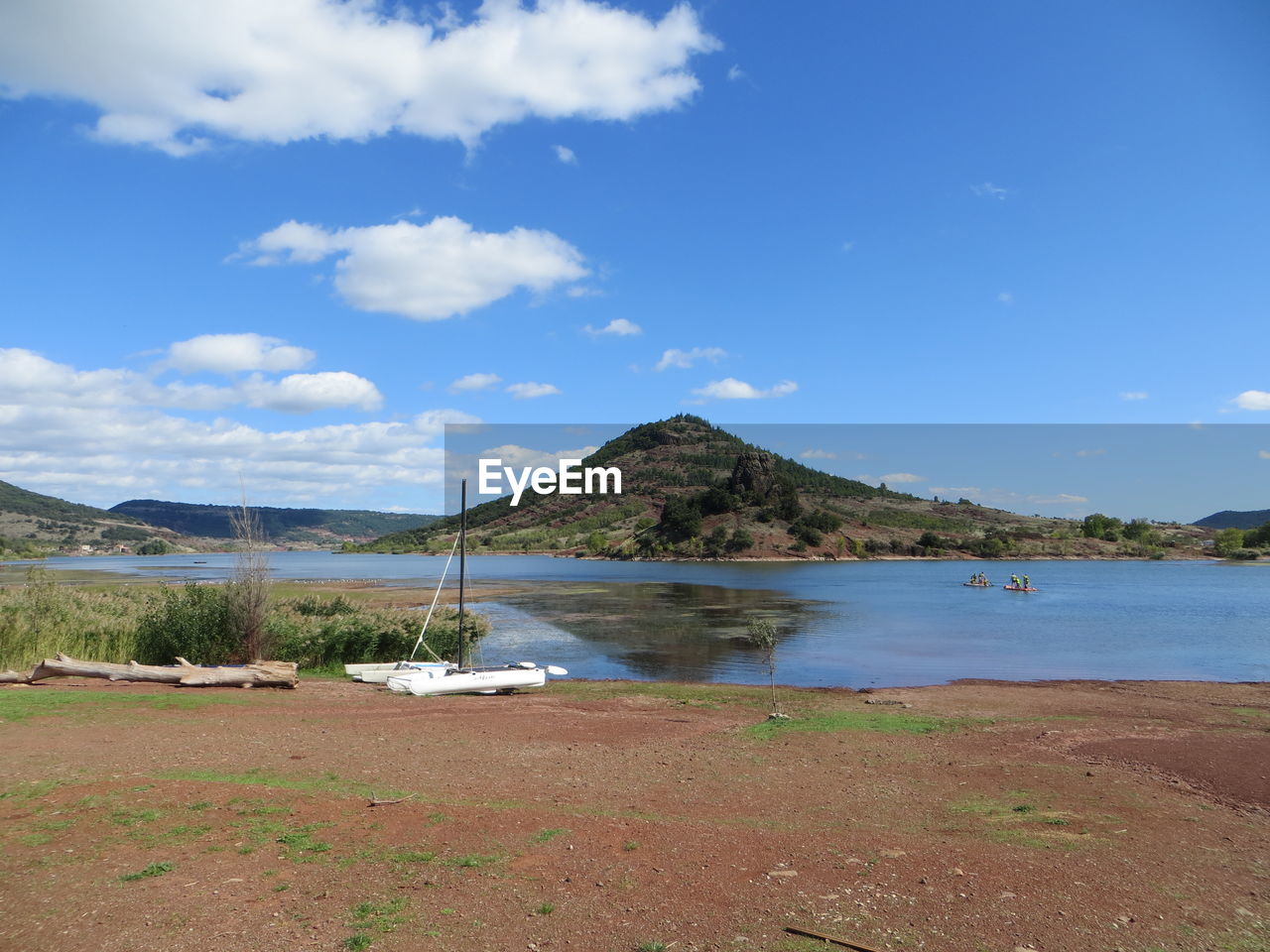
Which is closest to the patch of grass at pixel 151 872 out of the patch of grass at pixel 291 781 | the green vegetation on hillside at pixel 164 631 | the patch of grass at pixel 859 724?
the patch of grass at pixel 291 781

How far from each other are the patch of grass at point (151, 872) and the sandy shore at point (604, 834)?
0.03 meters

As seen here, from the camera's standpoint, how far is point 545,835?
27.1 feet

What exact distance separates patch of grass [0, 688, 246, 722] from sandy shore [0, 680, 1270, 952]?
0.39 ft

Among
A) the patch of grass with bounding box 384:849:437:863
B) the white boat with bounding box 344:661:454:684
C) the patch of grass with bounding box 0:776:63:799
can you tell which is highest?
the patch of grass with bounding box 0:776:63:799

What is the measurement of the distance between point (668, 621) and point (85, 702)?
33.3 metres

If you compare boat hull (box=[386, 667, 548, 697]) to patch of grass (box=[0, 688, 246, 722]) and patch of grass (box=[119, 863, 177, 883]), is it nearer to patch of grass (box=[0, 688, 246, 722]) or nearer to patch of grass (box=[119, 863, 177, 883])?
patch of grass (box=[0, 688, 246, 722])

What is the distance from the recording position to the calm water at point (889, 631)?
1179 inches

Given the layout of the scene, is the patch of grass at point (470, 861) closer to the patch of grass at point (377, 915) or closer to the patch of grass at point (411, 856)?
the patch of grass at point (411, 856)

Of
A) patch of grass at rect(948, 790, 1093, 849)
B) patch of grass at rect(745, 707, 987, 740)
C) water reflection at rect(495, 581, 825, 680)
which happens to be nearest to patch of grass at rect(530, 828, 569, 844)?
patch of grass at rect(948, 790, 1093, 849)

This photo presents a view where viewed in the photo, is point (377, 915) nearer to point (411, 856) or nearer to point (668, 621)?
point (411, 856)

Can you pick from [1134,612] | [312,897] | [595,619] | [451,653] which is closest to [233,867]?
[312,897]

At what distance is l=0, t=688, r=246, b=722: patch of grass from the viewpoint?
45.1 feet

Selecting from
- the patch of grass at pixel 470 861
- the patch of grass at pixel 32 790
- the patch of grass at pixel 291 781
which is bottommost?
the patch of grass at pixel 291 781

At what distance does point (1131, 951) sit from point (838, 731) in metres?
9.72
